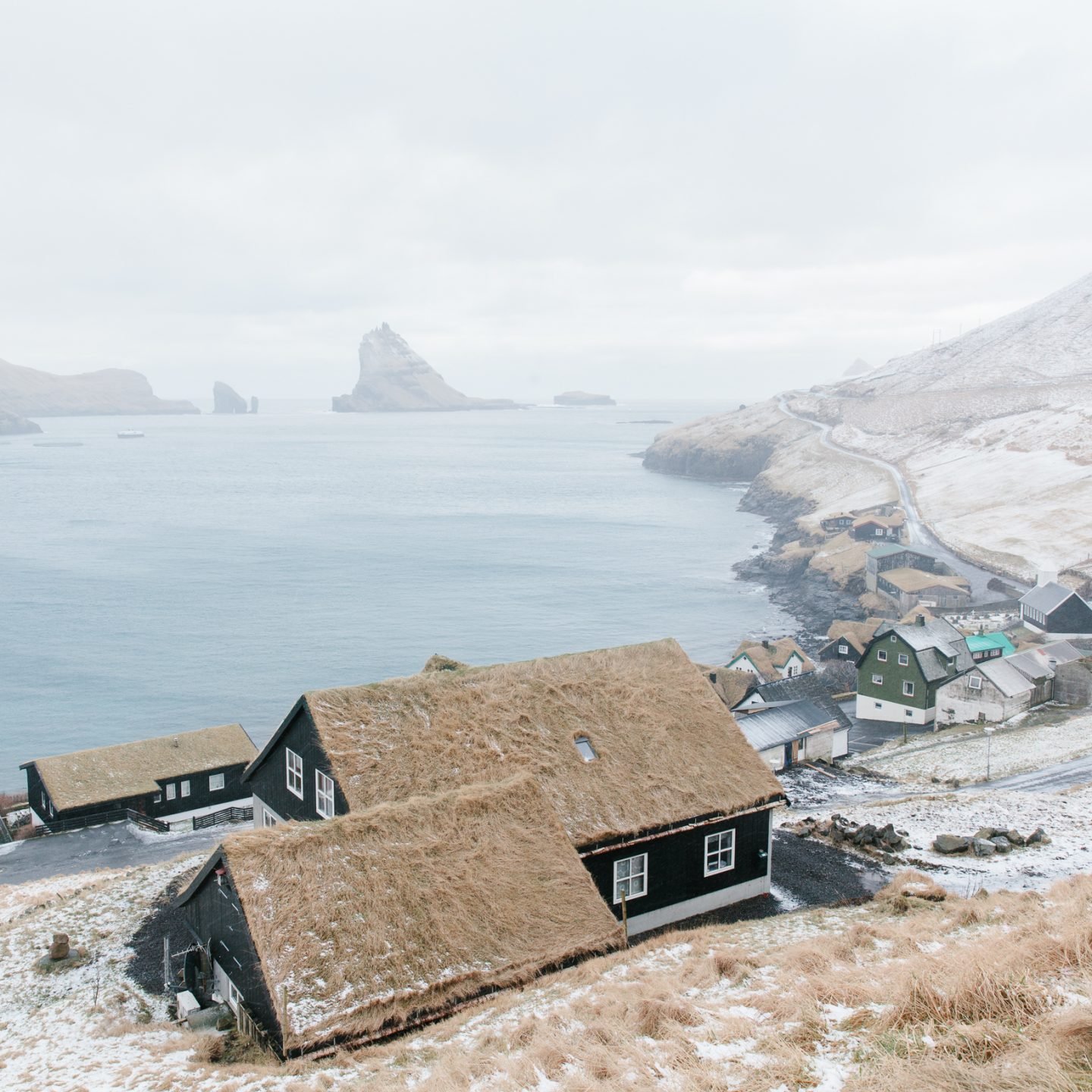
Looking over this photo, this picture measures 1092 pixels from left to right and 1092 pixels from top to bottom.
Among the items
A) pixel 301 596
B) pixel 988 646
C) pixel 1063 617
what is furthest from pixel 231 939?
pixel 301 596

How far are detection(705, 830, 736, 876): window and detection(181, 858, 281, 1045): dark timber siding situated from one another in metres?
9.85

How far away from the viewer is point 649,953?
16.4m

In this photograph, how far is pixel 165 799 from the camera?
40188 millimetres

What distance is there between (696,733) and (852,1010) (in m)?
10.8

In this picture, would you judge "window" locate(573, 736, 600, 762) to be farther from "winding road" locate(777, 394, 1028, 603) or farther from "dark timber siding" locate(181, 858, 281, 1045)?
"winding road" locate(777, 394, 1028, 603)

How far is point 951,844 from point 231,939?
17.7m

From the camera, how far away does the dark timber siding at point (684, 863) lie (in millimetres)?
19000

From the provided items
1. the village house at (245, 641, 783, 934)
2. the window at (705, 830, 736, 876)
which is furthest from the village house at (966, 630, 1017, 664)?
the window at (705, 830, 736, 876)

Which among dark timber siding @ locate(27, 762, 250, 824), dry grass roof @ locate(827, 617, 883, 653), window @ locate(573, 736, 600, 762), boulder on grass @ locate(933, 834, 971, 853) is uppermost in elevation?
window @ locate(573, 736, 600, 762)

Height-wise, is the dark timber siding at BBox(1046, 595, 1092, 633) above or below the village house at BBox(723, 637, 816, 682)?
above

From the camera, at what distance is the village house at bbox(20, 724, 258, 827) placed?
38000 millimetres

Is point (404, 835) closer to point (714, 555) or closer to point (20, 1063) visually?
point (20, 1063)

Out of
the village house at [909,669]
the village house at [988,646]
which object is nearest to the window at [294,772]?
the village house at [909,669]

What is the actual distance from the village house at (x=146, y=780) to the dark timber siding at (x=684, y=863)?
2387 centimetres
